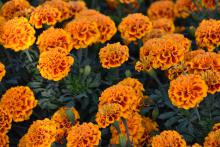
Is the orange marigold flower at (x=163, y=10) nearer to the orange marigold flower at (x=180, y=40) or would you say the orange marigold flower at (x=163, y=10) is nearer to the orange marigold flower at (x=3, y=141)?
the orange marigold flower at (x=180, y=40)

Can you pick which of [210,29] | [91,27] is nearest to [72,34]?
[91,27]

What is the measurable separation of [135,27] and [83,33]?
36 centimetres

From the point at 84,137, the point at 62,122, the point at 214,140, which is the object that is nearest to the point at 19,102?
the point at 62,122

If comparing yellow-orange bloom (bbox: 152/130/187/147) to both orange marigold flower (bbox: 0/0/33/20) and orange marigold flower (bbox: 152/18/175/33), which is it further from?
orange marigold flower (bbox: 0/0/33/20)

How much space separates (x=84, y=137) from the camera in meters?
2.14

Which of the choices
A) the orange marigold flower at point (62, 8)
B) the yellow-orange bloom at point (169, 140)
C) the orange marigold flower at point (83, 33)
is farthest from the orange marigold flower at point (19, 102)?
the yellow-orange bloom at point (169, 140)

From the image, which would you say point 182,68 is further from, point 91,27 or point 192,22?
point 192,22

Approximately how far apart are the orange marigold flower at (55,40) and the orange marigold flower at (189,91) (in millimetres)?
833

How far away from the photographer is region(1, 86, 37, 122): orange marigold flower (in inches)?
97.5

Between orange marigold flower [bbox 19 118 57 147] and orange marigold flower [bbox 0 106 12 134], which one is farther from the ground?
orange marigold flower [bbox 19 118 57 147]

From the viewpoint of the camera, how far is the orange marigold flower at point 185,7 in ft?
10.7

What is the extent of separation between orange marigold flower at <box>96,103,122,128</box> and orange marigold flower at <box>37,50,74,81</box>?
0.44 meters

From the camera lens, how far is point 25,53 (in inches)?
115

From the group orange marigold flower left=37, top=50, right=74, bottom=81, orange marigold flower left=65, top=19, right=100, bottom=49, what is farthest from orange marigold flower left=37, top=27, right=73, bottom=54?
orange marigold flower left=37, top=50, right=74, bottom=81
